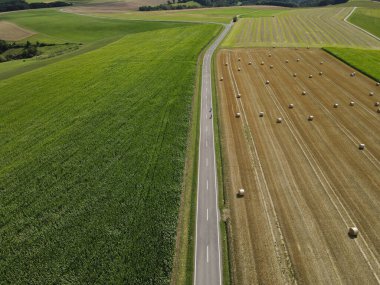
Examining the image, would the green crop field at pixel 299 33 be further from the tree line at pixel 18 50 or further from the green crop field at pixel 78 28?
the tree line at pixel 18 50

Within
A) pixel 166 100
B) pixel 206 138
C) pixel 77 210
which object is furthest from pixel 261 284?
pixel 166 100

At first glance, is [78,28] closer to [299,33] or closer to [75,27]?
[75,27]

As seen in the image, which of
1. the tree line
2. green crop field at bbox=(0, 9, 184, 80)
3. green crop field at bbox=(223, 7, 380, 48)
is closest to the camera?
green crop field at bbox=(223, 7, 380, 48)

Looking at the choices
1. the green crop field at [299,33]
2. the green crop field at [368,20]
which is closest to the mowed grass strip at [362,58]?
the green crop field at [299,33]

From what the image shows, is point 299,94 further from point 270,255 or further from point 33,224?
point 33,224

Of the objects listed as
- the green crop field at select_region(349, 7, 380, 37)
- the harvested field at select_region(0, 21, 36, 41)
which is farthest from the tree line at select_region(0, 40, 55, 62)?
the green crop field at select_region(349, 7, 380, 37)

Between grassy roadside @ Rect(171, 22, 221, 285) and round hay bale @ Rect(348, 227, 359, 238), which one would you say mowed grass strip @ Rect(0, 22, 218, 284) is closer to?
grassy roadside @ Rect(171, 22, 221, 285)
